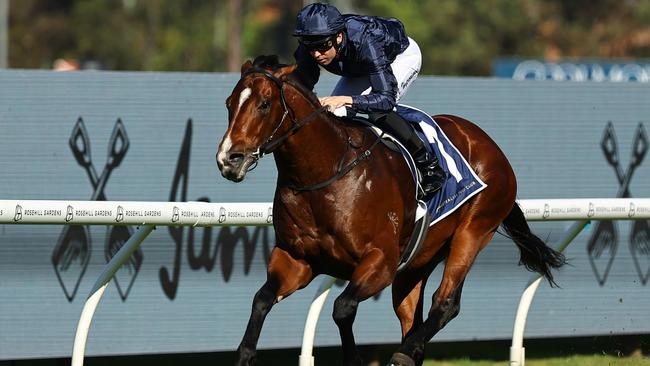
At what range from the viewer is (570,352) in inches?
293

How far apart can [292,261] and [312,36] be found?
865 millimetres

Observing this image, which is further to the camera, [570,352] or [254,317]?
[570,352]

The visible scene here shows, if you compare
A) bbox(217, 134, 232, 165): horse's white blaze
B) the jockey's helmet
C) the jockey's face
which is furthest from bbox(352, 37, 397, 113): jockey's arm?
bbox(217, 134, 232, 165): horse's white blaze

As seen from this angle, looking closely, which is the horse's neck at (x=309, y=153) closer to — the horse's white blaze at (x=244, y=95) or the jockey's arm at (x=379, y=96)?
the jockey's arm at (x=379, y=96)

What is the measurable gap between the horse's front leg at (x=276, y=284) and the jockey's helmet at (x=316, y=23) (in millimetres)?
835

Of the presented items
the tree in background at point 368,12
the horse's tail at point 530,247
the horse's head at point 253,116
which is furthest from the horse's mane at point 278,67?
the tree in background at point 368,12

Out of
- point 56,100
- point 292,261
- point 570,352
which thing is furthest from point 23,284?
point 570,352

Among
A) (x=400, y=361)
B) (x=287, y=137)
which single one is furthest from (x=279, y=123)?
(x=400, y=361)

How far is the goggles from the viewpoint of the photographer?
4.90 m

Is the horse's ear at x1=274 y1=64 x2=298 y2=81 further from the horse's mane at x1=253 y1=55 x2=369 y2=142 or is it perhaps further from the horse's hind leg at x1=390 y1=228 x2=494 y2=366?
the horse's hind leg at x1=390 y1=228 x2=494 y2=366

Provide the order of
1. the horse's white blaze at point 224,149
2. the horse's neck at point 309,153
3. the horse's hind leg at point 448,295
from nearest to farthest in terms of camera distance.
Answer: the horse's white blaze at point 224,149 → the horse's neck at point 309,153 → the horse's hind leg at point 448,295

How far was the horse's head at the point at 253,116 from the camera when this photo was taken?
14.1ft

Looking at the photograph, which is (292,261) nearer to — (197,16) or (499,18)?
(499,18)

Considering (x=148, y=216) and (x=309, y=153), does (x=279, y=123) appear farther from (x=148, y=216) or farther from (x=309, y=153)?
(x=148, y=216)
